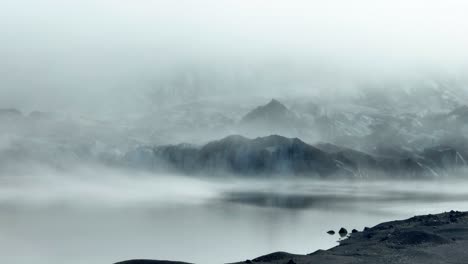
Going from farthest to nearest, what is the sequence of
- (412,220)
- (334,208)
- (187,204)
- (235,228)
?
(187,204)
(334,208)
(235,228)
(412,220)

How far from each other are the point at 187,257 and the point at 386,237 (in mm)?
24792

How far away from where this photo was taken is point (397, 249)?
68188mm

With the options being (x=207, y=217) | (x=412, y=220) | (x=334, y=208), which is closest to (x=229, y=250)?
(x=412, y=220)

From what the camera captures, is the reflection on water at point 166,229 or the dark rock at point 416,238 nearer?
the dark rock at point 416,238

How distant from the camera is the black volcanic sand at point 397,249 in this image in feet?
203

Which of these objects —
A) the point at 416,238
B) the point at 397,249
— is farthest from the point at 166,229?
the point at 397,249

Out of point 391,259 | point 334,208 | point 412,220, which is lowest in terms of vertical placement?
point 391,259

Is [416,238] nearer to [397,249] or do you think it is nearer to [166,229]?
[397,249]

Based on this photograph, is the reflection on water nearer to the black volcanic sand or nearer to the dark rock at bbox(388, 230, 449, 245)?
the black volcanic sand

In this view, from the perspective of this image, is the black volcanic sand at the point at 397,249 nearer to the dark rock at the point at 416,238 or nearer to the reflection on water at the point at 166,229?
the dark rock at the point at 416,238

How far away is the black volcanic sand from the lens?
61.8 meters

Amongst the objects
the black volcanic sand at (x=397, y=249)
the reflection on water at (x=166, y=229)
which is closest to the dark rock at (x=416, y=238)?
the black volcanic sand at (x=397, y=249)

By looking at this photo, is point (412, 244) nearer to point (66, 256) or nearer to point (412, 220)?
point (412, 220)

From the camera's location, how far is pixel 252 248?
84500mm
